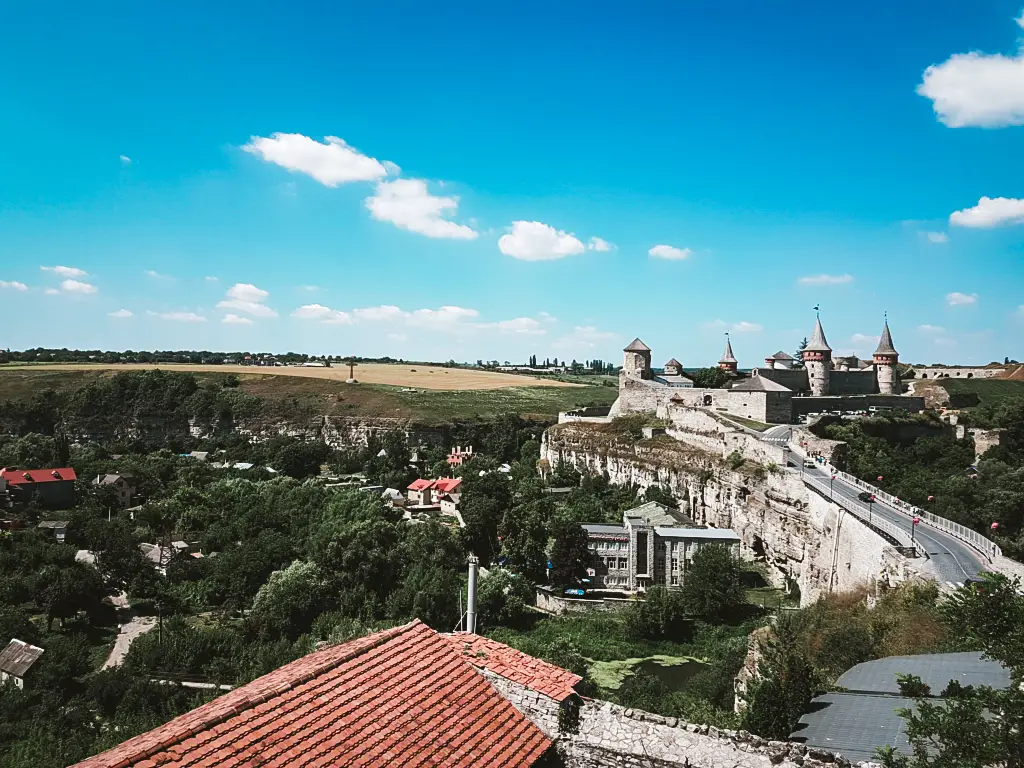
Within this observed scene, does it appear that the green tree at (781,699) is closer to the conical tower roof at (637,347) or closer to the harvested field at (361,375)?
the conical tower roof at (637,347)

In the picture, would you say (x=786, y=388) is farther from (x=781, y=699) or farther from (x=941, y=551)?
(x=781, y=699)

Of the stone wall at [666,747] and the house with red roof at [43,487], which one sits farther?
the house with red roof at [43,487]

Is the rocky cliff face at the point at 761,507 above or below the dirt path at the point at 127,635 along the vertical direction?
above

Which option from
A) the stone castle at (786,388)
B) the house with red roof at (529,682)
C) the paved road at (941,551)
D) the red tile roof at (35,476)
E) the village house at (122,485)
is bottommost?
the village house at (122,485)

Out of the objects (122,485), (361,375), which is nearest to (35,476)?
(122,485)

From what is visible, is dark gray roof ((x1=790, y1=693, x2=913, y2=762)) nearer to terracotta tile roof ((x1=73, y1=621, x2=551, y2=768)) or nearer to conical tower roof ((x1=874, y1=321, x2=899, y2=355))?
terracotta tile roof ((x1=73, y1=621, x2=551, y2=768))

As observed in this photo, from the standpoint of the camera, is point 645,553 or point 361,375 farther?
point 361,375

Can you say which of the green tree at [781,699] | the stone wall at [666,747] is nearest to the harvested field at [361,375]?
the green tree at [781,699]

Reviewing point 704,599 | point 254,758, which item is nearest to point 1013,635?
point 254,758
